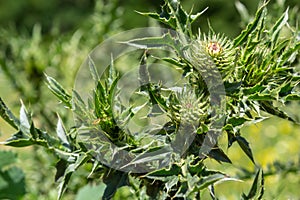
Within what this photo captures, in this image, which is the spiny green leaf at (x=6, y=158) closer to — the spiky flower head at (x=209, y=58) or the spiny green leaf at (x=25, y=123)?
the spiny green leaf at (x=25, y=123)

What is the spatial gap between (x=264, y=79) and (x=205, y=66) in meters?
0.14

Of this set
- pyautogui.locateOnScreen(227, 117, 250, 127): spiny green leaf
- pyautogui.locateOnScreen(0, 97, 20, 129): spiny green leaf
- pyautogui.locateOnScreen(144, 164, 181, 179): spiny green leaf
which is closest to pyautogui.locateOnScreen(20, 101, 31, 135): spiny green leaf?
pyautogui.locateOnScreen(0, 97, 20, 129): spiny green leaf

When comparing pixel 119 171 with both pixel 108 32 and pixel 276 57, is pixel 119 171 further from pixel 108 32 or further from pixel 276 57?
pixel 108 32

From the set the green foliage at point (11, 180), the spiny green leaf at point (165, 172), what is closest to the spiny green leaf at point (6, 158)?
the green foliage at point (11, 180)

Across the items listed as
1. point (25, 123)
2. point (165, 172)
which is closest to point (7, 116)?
point (25, 123)

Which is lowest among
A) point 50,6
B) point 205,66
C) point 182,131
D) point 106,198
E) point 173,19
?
point 106,198

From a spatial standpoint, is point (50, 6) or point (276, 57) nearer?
point (276, 57)

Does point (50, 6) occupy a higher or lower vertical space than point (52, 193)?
higher

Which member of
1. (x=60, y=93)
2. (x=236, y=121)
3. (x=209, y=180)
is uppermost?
(x=60, y=93)

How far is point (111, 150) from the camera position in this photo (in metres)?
1.08

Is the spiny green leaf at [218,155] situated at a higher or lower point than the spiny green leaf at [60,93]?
lower

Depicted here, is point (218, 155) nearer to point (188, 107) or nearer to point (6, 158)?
point (188, 107)

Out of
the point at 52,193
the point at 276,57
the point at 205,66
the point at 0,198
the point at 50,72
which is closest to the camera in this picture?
the point at 205,66

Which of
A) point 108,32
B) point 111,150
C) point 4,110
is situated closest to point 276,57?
point 111,150
